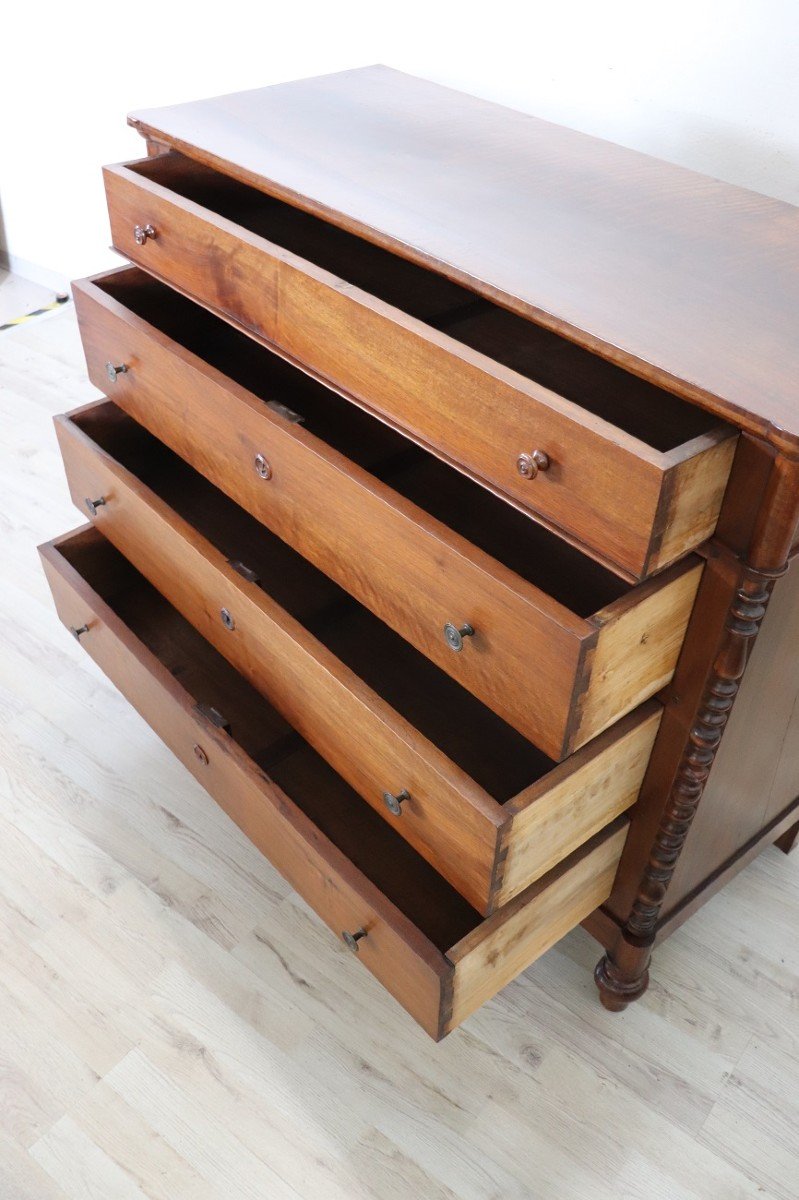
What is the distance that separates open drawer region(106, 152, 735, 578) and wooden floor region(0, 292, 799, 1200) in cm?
63

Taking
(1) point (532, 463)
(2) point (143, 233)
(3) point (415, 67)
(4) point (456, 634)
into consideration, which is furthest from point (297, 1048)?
(3) point (415, 67)

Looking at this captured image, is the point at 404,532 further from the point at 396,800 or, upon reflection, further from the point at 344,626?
the point at 344,626

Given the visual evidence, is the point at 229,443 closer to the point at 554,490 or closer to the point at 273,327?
the point at 273,327

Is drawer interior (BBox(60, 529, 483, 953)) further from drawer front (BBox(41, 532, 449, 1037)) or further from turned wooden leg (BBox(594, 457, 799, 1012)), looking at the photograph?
turned wooden leg (BBox(594, 457, 799, 1012))

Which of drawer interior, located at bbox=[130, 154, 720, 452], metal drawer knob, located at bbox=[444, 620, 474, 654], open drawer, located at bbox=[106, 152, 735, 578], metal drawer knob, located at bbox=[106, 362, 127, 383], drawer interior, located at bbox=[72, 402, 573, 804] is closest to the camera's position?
open drawer, located at bbox=[106, 152, 735, 578]

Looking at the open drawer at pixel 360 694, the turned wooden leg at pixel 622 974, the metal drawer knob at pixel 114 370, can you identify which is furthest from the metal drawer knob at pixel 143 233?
the turned wooden leg at pixel 622 974

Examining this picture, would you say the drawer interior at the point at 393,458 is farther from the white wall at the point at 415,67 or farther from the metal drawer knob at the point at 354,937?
the white wall at the point at 415,67

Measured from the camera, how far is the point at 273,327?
0.99m

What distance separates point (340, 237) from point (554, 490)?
21.6 inches

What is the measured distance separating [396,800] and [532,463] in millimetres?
338

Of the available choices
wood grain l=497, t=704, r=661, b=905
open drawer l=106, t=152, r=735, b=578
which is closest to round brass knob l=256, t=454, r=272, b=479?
open drawer l=106, t=152, r=735, b=578

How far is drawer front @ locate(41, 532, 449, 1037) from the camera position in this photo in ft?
3.03

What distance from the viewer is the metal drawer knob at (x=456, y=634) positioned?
0.84 meters

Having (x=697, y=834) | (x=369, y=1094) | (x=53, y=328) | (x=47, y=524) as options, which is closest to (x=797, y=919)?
(x=697, y=834)
